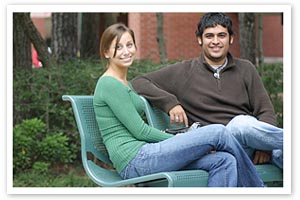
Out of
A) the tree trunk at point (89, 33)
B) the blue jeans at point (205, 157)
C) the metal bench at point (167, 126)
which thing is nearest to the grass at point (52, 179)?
the metal bench at point (167, 126)

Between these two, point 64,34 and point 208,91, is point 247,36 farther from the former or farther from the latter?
point 208,91

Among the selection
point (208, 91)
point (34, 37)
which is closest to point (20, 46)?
point (34, 37)

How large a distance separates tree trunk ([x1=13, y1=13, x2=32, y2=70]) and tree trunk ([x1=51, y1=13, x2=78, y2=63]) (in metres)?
0.87

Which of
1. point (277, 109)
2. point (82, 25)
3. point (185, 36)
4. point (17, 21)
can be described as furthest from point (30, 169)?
point (185, 36)

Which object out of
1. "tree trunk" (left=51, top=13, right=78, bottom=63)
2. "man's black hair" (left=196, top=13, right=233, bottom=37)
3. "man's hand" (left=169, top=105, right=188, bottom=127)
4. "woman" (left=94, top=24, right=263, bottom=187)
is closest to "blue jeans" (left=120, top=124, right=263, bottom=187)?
"woman" (left=94, top=24, right=263, bottom=187)

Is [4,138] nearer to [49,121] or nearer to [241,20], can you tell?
[49,121]

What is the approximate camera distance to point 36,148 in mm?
7109

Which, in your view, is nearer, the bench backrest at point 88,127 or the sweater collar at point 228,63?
the bench backrest at point 88,127

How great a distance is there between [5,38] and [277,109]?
3355 millimetres

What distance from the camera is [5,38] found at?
4.60 meters

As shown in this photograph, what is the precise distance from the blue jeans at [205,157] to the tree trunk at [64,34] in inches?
195

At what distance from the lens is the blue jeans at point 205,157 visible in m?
4.13

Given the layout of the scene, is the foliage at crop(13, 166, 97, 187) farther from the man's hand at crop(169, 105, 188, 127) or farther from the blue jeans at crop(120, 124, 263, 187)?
the blue jeans at crop(120, 124, 263, 187)

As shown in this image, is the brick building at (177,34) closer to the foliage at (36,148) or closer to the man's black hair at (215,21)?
the foliage at (36,148)
